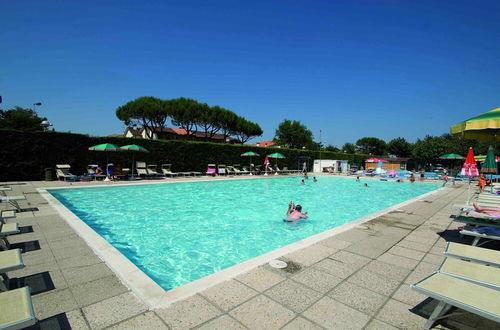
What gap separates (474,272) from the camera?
2613 mm

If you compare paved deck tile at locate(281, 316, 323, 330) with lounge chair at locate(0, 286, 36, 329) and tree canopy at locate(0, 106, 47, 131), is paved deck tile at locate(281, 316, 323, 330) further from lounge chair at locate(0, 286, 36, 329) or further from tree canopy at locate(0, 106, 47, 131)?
tree canopy at locate(0, 106, 47, 131)

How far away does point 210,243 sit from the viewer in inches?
249

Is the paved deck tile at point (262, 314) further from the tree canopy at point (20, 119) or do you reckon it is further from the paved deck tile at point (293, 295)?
the tree canopy at point (20, 119)

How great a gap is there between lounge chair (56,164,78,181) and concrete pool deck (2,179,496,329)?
1105 centimetres

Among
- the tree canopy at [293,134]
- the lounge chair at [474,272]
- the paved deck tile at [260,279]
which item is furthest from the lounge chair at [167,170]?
the tree canopy at [293,134]

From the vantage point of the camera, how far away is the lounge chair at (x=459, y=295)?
79.7 inches

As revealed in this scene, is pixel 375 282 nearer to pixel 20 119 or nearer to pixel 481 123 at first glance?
pixel 481 123

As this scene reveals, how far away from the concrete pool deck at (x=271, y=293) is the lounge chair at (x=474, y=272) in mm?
392

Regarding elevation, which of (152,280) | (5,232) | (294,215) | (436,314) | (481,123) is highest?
(481,123)

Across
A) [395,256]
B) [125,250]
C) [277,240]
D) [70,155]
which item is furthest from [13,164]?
[395,256]

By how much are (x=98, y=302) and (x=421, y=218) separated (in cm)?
768

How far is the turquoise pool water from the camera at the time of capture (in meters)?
5.43

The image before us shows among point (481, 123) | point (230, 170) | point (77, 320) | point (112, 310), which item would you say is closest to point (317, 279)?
point (112, 310)

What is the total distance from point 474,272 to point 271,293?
210 cm
